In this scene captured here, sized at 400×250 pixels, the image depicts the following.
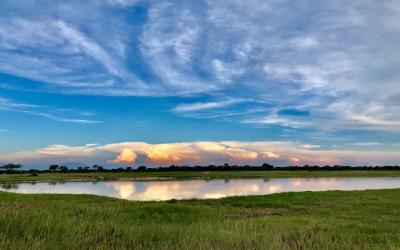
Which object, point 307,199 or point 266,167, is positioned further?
point 266,167

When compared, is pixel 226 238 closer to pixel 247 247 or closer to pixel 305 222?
pixel 247 247

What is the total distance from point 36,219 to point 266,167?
17624 cm

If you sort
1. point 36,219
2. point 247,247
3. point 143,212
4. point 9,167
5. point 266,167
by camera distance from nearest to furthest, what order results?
point 247,247
point 36,219
point 143,212
point 9,167
point 266,167

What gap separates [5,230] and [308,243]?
508 centimetres

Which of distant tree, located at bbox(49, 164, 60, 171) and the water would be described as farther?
distant tree, located at bbox(49, 164, 60, 171)

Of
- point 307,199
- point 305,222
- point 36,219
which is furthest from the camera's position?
point 307,199

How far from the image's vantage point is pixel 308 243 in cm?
606

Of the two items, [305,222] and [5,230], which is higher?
[5,230]

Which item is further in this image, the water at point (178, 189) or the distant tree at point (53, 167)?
the distant tree at point (53, 167)

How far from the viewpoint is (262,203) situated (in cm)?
2608

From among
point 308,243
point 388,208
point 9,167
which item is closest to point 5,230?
point 308,243

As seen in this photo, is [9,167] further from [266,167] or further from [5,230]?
[5,230]

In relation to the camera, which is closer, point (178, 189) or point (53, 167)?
point (178, 189)

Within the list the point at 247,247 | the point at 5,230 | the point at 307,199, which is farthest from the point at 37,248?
the point at 307,199
